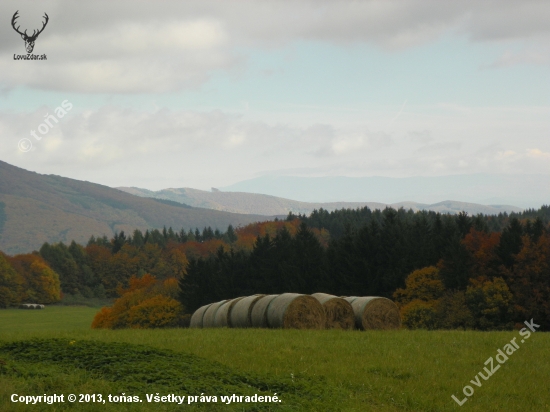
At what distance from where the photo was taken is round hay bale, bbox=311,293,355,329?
3064cm

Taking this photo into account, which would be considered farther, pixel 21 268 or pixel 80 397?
pixel 21 268

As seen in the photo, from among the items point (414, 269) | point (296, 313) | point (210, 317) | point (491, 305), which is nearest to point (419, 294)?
point (414, 269)

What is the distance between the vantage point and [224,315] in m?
31.9

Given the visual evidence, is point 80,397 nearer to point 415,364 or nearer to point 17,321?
point 415,364

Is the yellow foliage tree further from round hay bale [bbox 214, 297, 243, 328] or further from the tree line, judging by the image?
round hay bale [bbox 214, 297, 243, 328]

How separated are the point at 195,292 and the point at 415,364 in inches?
2564

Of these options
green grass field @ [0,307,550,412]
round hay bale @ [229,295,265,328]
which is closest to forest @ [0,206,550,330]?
round hay bale @ [229,295,265,328]

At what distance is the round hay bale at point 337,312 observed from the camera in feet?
101

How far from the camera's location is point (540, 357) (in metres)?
20.2

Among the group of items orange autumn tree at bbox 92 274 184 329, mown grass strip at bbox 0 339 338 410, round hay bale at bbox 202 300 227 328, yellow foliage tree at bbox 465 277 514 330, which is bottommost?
orange autumn tree at bbox 92 274 184 329

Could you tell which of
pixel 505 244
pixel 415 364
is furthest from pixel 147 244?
pixel 415 364

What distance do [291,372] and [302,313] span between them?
1227 centimetres

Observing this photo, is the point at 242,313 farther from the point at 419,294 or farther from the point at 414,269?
the point at 414,269

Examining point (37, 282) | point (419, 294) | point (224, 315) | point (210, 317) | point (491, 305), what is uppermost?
point (224, 315)
